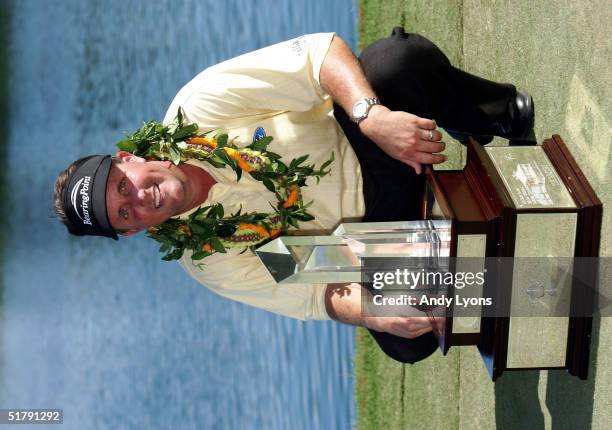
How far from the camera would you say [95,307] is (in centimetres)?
228

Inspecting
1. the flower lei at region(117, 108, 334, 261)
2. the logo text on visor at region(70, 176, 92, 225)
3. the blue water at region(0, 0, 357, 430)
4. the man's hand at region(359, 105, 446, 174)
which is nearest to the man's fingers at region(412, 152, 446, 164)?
the man's hand at region(359, 105, 446, 174)

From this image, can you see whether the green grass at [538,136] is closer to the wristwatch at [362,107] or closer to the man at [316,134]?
the man at [316,134]

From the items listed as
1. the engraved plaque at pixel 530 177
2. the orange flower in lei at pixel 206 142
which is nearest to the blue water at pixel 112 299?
the orange flower in lei at pixel 206 142

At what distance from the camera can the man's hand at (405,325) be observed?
1368 millimetres

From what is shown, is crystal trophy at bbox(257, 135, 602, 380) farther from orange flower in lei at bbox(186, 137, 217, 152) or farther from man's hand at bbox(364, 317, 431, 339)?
orange flower in lei at bbox(186, 137, 217, 152)

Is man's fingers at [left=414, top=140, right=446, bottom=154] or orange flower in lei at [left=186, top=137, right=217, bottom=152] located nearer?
man's fingers at [left=414, top=140, right=446, bottom=154]

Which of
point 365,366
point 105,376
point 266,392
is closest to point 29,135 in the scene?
point 105,376

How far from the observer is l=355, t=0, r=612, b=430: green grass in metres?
1.27

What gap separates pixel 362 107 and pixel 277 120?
0.28 meters

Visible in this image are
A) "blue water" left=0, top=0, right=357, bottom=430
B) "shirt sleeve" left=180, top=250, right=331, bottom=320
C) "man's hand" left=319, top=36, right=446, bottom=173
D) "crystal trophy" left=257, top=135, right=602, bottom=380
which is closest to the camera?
"crystal trophy" left=257, top=135, right=602, bottom=380

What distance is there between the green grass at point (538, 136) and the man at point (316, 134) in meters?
0.13

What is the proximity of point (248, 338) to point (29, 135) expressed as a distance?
1.01m

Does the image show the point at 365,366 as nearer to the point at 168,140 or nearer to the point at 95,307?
the point at 95,307

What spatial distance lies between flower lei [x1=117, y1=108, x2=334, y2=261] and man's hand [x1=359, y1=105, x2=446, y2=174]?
0.23 m
